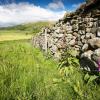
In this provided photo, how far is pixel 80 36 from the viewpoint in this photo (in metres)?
9.92

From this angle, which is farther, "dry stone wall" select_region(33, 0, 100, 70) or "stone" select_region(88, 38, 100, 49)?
"dry stone wall" select_region(33, 0, 100, 70)

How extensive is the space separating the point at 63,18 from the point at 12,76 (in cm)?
702

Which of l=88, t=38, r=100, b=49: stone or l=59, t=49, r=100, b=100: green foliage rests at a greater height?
l=88, t=38, r=100, b=49: stone

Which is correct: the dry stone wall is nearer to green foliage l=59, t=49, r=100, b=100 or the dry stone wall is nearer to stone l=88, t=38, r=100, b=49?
stone l=88, t=38, r=100, b=49

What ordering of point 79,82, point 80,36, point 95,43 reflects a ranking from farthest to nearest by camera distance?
point 80,36, point 95,43, point 79,82

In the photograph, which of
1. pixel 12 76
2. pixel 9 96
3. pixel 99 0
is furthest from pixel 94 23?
pixel 9 96

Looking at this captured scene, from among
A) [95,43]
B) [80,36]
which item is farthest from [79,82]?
[80,36]

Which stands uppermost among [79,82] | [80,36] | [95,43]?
[80,36]

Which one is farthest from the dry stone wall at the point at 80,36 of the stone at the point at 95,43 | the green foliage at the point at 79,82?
the green foliage at the point at 79,82

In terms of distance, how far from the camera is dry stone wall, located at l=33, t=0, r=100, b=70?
26.1 ft

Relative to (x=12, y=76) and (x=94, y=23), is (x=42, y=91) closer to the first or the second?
(x=12, y=76)

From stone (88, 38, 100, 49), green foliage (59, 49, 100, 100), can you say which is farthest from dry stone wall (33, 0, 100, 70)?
green foliage (59, 49, 100, 100)

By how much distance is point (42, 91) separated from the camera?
532 centimetres

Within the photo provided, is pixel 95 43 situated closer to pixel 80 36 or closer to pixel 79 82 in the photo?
pixel 79 82
